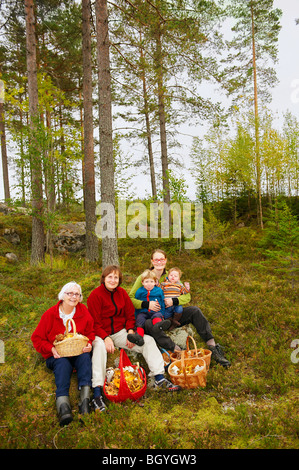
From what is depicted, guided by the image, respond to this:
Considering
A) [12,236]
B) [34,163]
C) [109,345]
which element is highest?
[34,163]

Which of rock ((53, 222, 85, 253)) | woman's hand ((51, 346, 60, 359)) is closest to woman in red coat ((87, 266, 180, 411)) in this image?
woman's hand ((51, 346, 60, 359))

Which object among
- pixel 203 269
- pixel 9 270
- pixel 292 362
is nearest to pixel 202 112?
pixel 203 269

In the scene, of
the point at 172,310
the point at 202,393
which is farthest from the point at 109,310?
the point at 202,393

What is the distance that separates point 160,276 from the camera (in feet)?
18.0

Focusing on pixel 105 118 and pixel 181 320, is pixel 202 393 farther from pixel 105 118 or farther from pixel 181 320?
pixel 105 118

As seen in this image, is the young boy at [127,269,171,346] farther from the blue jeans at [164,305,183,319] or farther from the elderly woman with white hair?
the elderly woman with white hair

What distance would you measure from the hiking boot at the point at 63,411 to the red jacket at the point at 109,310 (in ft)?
3.25

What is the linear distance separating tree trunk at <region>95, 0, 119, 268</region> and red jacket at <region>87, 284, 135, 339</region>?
3193mm

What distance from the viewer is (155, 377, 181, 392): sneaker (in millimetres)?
4121

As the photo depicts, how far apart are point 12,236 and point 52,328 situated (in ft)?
30.3

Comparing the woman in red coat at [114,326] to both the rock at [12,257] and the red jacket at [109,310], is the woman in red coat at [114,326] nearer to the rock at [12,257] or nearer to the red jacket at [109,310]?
the red jacket at [109,310]

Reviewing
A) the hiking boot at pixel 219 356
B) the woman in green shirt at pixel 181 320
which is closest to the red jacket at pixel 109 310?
the woman in green shirt at pixel 181 320

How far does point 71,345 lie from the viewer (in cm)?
395

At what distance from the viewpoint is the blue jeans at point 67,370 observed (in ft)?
12.6
